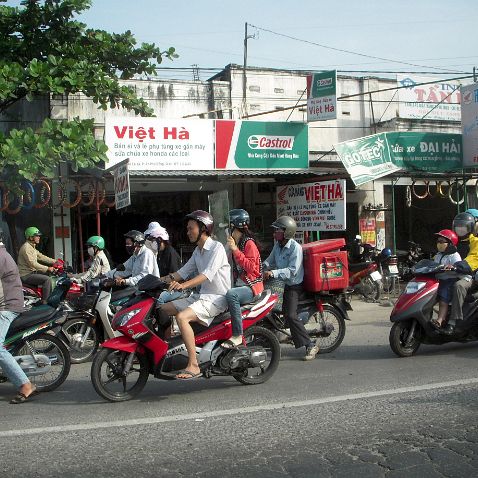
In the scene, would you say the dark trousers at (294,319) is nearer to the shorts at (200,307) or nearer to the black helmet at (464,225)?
the shorts at (200,307)

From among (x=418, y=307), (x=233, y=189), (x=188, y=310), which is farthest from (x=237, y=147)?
(x=188, y=310)

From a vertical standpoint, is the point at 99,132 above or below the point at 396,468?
above

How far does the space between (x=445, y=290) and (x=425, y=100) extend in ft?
42.5

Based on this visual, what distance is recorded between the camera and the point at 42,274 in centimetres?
1056

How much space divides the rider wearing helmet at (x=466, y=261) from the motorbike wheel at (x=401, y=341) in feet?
1.31

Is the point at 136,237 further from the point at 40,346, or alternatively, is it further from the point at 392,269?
the point at 392,269

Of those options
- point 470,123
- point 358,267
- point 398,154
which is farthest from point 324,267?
point 470,123

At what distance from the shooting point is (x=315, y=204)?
556 inches

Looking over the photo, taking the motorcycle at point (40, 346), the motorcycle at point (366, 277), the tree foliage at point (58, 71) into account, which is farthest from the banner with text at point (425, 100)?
the motorcycle at point (40, 346)

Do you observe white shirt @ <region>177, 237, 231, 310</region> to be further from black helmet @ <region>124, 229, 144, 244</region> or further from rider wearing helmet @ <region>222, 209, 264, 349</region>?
black helmet @ <region>124, 229, 144, 244</region>

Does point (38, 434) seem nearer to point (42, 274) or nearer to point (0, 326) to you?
point (0, 326)

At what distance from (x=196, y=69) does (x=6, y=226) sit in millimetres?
6918

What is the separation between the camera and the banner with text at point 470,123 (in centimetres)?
1537

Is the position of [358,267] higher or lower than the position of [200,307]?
lower
